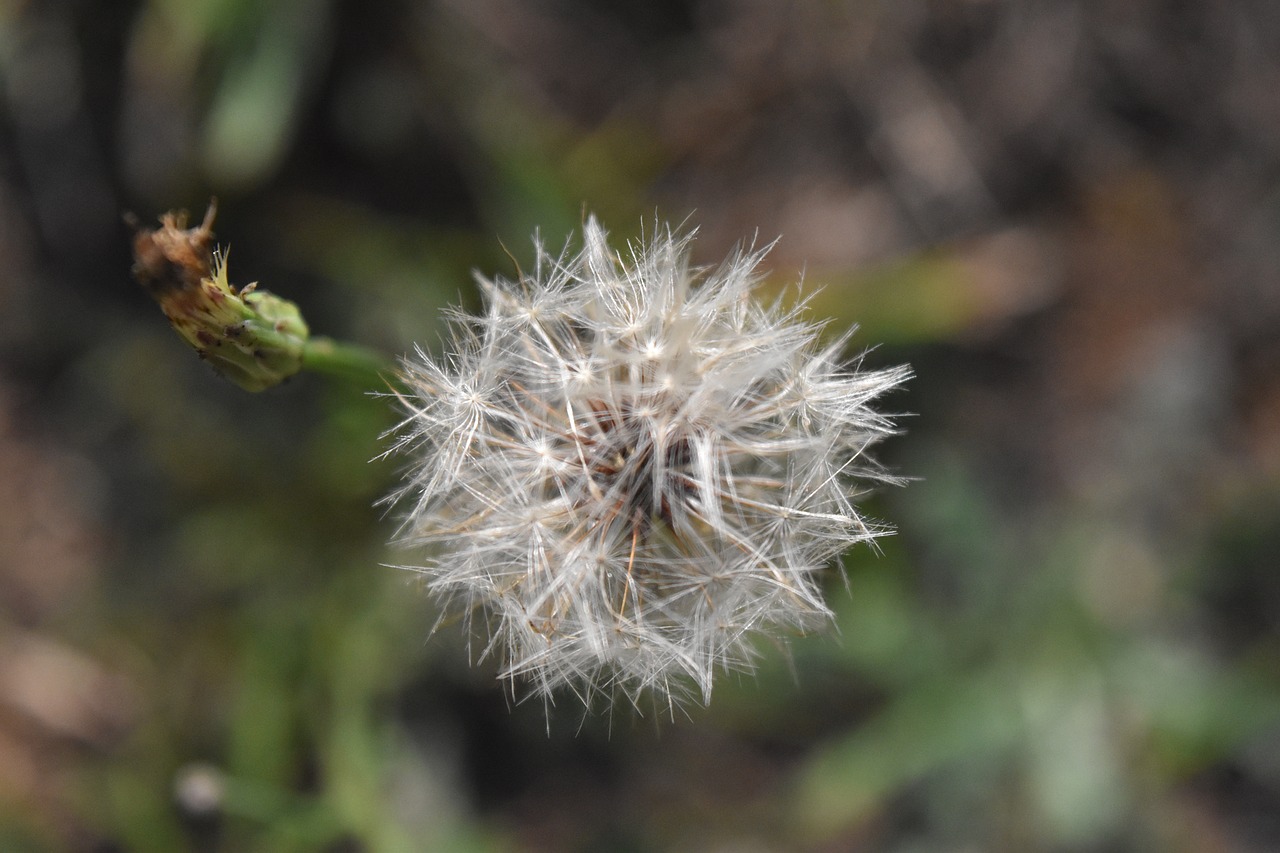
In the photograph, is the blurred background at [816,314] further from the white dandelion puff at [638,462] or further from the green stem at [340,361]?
the white dandelion puff at [638,462]

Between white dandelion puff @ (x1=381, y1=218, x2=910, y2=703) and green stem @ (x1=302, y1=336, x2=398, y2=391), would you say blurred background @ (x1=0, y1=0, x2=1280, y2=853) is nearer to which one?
green stem @ (x1=302, y1=336, x2=398, y2=391)

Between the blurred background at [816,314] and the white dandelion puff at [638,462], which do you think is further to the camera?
the blurred background at [816,314]

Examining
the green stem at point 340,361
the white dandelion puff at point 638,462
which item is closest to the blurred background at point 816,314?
the green stem at point 340,361

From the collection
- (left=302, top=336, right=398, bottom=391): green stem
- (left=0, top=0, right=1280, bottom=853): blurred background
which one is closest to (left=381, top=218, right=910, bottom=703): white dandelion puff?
(left=302, top=336, right=398, bottom=391): green stem

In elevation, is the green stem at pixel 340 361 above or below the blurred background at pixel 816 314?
below

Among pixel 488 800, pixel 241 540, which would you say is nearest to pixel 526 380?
pixel 241 540

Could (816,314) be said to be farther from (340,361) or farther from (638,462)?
(340,361)

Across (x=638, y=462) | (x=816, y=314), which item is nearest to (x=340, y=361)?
(x=638, y=462)
